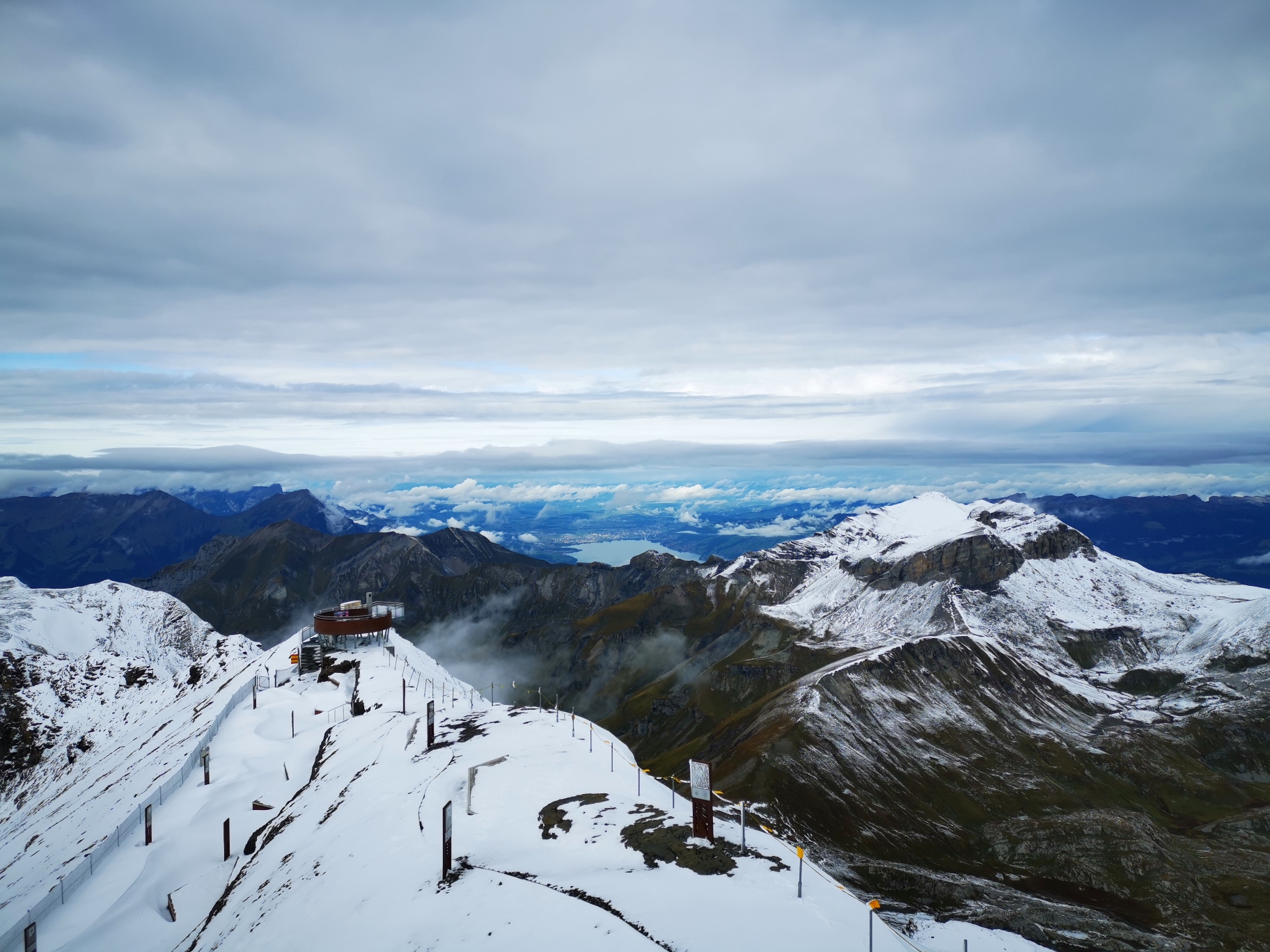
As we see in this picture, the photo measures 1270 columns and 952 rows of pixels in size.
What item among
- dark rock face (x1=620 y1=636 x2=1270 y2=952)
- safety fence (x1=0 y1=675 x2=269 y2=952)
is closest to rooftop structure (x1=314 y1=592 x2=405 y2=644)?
safety fence (x1=0 y1=675 x2=269 y2=952)

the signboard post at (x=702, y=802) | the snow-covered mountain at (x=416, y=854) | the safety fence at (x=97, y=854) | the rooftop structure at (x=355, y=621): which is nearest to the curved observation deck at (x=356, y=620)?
the rooftop structure at (x=355, y=621)

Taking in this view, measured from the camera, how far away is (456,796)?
4053 centimetres

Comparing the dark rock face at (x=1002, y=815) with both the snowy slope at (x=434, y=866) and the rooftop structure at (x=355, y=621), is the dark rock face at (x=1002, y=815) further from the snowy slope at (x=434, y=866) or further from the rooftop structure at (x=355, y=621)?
the snowy slope at (x=434, y=866)

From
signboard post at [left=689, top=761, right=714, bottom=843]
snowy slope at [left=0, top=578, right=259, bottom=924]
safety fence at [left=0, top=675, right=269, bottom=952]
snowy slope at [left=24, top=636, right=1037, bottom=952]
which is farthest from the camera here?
snowy slope at [left=0, top=578, right=259, bottom=924]

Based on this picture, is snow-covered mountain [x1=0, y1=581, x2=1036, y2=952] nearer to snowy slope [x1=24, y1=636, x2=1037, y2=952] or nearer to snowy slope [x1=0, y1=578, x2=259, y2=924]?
snowy slope [x1=24, y1=636, x2=1037, y2=952]

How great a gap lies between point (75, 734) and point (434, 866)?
16418 cm

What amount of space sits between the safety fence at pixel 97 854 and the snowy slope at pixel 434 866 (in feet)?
3.70

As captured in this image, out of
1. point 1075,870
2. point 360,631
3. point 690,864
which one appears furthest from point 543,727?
point 1075,870

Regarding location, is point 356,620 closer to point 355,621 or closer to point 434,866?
point 355,621

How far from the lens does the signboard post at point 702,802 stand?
29484mm

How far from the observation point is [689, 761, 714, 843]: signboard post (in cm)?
2948

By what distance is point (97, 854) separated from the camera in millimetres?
50219

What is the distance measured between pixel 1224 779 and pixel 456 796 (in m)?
242

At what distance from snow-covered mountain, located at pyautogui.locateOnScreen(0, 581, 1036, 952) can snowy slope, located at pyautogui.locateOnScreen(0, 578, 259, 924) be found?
1.20 m
